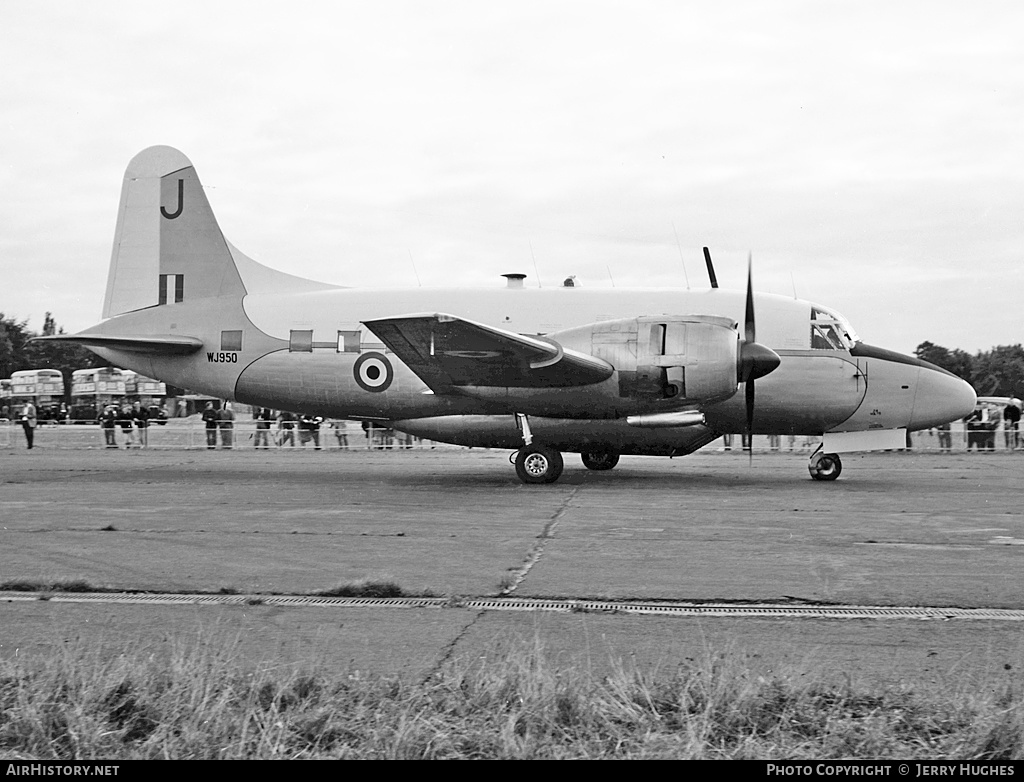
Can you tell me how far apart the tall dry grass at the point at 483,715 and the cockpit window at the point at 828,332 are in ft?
46.8

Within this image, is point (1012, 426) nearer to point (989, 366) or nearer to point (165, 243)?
point (165, 243)

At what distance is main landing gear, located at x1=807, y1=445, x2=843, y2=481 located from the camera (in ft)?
60.4

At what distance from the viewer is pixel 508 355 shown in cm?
1661

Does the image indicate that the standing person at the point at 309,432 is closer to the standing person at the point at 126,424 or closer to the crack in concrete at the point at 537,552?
the standing person at the point at 126,424

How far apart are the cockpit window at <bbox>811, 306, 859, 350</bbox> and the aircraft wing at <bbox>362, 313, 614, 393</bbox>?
467cm

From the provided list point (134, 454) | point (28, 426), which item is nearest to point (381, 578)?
point (134, 454)

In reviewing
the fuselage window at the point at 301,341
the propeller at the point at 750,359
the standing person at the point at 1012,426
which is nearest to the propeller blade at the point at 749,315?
the propeller at the point at 750,359

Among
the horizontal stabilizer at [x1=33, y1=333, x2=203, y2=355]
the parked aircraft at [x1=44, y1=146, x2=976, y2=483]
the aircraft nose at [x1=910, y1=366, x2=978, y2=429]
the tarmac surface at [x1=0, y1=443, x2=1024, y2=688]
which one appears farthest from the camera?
the horizontal stabilizer at [x1=33, y1=333, x2=203, y2=355]

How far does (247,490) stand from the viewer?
16500mm

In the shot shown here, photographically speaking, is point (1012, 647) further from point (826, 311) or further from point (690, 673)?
point (826, 311)

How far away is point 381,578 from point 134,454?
2276 centimetres

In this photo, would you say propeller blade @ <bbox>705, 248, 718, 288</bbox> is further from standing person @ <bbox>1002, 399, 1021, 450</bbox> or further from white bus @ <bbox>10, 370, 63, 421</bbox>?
white bus @ <bbox>10, 370, 63, 421</bbox>

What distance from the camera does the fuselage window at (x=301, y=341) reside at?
19531mm

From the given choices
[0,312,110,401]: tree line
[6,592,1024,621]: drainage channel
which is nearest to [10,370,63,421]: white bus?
[0,312,110,401]: tree line
